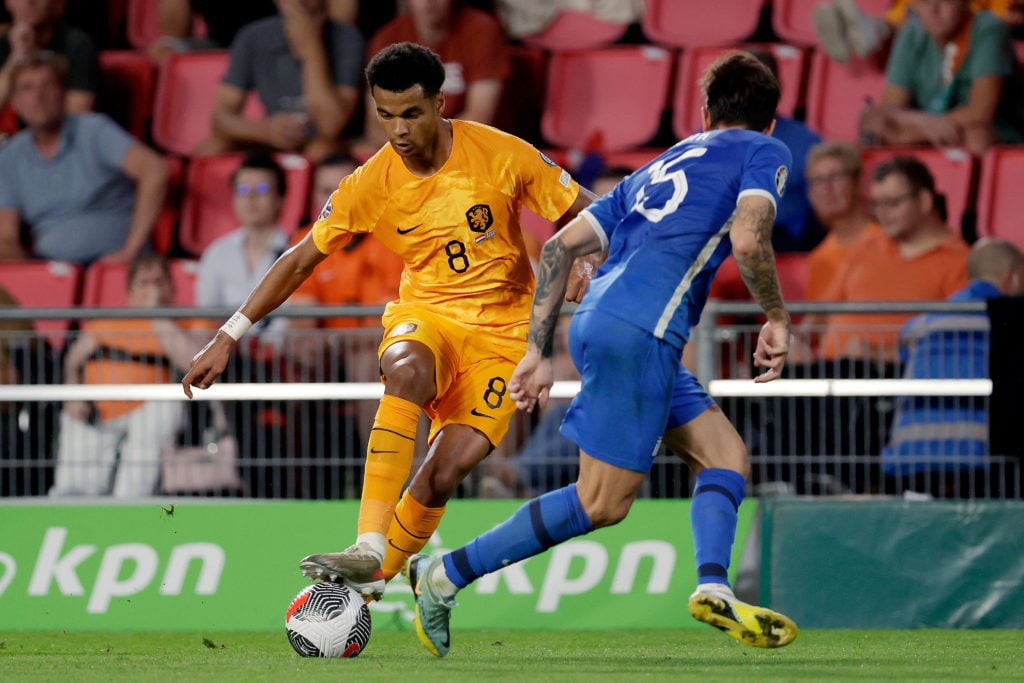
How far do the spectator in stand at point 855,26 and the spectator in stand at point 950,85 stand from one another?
0.70 ft

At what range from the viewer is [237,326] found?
6.43 meters

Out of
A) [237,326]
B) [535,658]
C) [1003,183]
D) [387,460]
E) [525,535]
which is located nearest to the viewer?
[525,535]

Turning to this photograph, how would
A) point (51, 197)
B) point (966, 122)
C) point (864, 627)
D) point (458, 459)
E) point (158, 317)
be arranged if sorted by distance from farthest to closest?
point (51, 197)
point (966, 122)
point (158, 317)
point (864, 627)
point (458, 459)

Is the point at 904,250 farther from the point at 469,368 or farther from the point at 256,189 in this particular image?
the point at 469,368

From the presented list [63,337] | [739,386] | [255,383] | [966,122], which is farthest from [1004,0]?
[63,337]

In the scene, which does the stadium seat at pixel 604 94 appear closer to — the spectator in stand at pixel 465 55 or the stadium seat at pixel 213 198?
the spectator in stand at pixel 465 55

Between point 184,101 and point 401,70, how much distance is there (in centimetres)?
661

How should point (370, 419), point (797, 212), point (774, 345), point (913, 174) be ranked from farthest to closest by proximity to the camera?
point (797, 212) → point (913, 174) → point (370, 419) → point (774, 345)

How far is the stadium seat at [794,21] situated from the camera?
11656mm

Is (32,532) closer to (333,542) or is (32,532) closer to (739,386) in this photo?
(333,542)

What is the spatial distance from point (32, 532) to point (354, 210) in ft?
10.2

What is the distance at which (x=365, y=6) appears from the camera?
40.6ft

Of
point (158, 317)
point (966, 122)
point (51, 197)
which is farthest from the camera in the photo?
point (51, 197)

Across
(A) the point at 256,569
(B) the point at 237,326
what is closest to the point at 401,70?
(B) the point at 237,326
